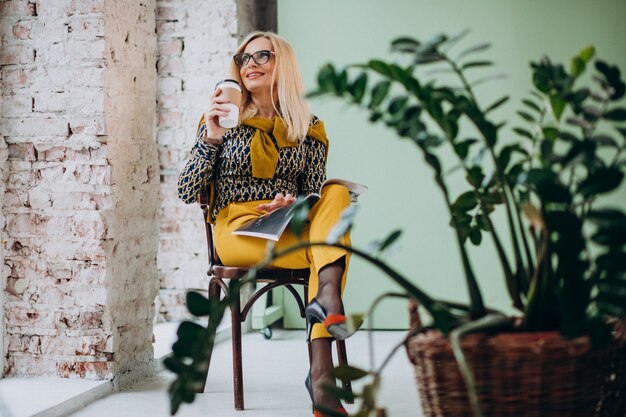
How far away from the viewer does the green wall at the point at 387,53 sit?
144 inches

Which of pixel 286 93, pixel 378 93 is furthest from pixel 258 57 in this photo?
pixel 378 93

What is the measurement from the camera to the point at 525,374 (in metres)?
0.73

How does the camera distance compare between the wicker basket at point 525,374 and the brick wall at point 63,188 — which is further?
the brick wall at point 63,188

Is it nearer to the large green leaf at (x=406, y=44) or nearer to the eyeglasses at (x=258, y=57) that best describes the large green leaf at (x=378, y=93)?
the large green leaf at (x=406, y=44)

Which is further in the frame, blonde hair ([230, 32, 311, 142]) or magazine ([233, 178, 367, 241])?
blonde hair ([230, 32, 311, 142])

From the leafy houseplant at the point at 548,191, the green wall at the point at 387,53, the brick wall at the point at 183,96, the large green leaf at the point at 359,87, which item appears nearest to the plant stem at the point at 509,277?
the leafy houseplant at the point at 548,191

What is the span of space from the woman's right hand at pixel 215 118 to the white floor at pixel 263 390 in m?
0.85

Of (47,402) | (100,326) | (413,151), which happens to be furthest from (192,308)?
(413,151)

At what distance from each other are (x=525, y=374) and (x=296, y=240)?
1607 mm

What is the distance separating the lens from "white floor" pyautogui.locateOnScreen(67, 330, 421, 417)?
2174 millimetres

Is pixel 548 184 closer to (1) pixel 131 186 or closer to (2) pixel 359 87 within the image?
(2) pixel 359 87

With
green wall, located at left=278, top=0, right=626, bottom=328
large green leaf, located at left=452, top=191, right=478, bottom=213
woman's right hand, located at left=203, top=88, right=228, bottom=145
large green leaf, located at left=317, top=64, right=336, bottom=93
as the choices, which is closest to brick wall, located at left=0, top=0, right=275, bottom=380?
woman's right hand, located at left=203, top=88, right=228, bottom=145

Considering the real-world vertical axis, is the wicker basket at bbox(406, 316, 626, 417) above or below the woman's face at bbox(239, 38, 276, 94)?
below

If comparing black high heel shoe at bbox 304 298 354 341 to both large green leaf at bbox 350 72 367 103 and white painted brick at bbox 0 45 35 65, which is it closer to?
large green leaf at bbox 350 72 367 103
